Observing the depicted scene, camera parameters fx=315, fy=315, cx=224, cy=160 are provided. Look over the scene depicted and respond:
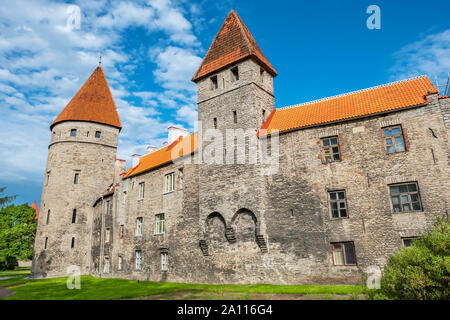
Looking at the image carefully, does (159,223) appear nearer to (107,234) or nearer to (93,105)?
(107,234)

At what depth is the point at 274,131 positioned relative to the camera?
17.5m

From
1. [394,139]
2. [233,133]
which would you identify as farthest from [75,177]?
[394,139]

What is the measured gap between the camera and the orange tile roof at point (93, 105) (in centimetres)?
3266

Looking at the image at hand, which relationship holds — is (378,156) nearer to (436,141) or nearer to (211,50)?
(436,141)

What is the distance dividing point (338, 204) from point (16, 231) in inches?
1667

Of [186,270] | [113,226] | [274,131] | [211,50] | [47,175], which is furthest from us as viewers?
[47,175]

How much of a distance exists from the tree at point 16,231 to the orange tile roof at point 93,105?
1733cm

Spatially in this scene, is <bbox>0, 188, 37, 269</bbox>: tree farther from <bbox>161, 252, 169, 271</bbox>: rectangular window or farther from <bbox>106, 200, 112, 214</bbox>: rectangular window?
<bbox>161, 252, 169, 271</bbox>: rectangular window

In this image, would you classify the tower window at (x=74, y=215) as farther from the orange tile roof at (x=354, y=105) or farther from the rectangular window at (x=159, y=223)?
the orange tile roof at (x=354, y=105)

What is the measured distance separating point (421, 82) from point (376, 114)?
11.1ft

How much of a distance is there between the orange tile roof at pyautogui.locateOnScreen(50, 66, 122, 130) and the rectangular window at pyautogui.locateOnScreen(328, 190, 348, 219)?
2609 centimetres

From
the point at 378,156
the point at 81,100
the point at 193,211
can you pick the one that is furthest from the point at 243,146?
the point at 81,100

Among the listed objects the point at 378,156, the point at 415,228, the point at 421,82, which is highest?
the point at 421,82

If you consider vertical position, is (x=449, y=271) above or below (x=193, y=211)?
below
